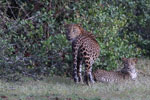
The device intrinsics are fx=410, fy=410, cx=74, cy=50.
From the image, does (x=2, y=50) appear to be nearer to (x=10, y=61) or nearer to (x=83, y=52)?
(x=10, y=61)

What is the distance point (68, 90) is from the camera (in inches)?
372

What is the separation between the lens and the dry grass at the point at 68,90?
8648 millimetres

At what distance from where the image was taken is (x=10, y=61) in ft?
36.9

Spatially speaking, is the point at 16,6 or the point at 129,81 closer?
the point at 129,81

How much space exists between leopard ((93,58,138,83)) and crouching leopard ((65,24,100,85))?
31 centimetres

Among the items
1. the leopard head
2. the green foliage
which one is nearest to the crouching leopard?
the leopard head

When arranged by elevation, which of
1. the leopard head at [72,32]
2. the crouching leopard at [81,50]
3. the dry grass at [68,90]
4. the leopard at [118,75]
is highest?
the leopard head at [72,32]

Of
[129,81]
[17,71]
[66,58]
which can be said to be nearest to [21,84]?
[17,71]

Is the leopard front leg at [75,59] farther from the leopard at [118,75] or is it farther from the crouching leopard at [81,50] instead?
the leopard at [118,75]

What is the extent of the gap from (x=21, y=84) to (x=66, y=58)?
1.90 metres

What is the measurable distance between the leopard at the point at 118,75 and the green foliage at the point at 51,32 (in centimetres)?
83

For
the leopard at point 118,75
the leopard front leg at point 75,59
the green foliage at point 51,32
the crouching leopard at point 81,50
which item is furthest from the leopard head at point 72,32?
the leopard at point 118,75

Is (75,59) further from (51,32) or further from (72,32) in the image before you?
(51,32)

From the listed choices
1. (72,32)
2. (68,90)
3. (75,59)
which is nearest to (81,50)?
(75,59)
